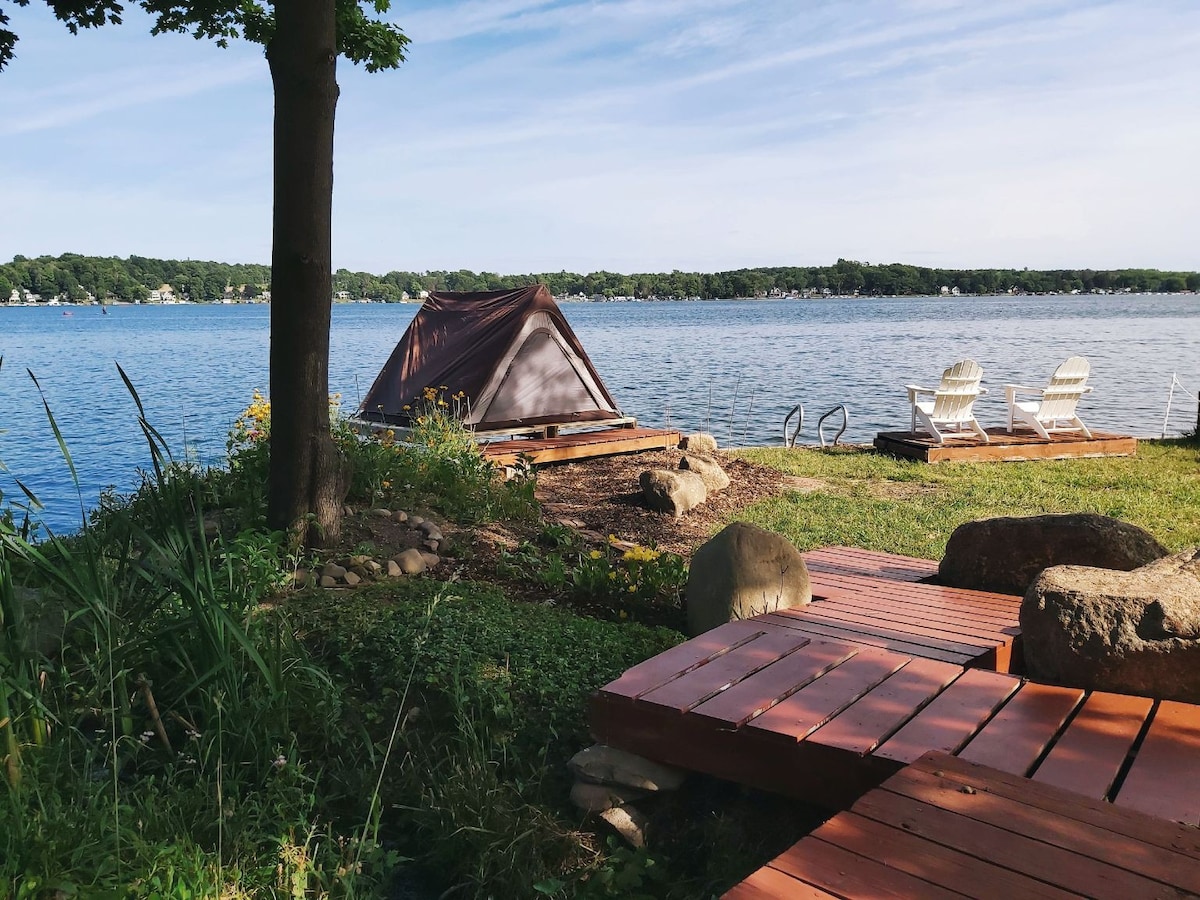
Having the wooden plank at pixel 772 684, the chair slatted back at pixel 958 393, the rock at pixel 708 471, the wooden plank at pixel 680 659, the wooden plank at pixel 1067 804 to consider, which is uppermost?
the chair slatted back at pixel 958 393

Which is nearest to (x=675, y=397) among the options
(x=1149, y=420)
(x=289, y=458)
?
(x=1149, y=420)

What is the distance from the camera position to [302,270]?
5566 mm

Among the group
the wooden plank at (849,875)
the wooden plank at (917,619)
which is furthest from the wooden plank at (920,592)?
the wooden plank at (849,875)

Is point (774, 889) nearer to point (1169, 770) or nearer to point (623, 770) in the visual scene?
point (623, 770)

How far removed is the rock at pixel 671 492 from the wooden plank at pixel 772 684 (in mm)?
5143

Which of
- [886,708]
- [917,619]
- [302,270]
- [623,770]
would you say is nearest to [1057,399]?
[917,619]

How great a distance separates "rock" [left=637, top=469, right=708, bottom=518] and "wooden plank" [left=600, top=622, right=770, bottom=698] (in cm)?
477

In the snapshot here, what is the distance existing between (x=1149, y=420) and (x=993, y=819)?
21792 millimetres

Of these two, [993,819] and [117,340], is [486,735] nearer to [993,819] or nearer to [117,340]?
[993,819]

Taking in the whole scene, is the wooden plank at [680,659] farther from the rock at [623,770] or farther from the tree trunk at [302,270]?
the tree trunk at [302,270]

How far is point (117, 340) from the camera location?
68438 millimetres

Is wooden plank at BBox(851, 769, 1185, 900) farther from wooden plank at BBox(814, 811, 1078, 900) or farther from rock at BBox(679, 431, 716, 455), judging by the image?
rock at BBox(679, 431, 716, 455)

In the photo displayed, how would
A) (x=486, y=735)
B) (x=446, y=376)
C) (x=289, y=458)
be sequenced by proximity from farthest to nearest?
(x=446, y=376), (x=289, y=458), (x=486, y=735)

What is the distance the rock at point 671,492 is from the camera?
9.24 meters
